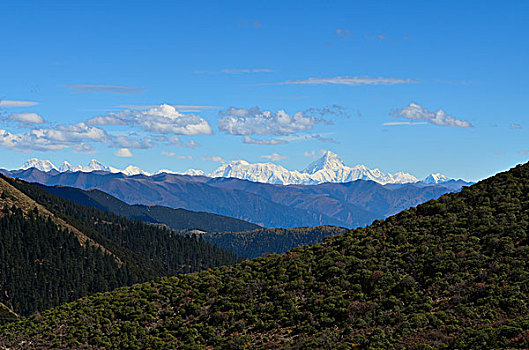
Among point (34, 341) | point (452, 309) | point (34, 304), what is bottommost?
point (34, 304)

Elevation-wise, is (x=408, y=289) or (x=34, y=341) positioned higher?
(x=408, y=289)

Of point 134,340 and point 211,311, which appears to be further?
point 211,311

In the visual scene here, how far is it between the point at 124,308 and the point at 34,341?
966 centimetres

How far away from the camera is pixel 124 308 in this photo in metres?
57.5

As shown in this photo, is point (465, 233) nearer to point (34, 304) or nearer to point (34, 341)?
point (34, 341)

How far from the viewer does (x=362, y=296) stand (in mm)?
47250

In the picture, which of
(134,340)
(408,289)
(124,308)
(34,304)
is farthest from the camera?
(34,304)

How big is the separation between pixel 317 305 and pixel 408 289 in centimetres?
863

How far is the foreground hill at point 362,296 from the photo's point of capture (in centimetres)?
3906

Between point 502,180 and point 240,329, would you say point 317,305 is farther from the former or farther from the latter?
point 502,180

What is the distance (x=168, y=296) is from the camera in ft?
197

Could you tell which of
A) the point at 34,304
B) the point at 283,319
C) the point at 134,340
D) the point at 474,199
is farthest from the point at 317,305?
the point at 34,304

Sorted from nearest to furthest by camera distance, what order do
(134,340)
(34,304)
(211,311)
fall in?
1. (134,340)
2. (211,311)
3. (34,304)

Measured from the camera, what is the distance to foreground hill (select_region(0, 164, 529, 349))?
39.1 meters
